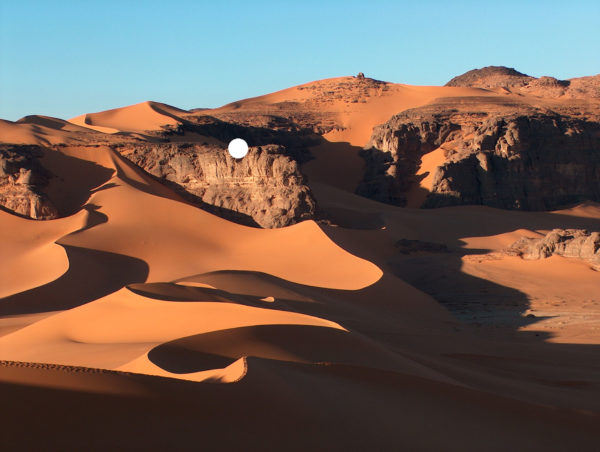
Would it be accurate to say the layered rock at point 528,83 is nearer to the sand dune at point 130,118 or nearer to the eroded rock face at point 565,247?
the sand dune at point 130,118

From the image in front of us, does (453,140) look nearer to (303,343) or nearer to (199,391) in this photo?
(303,343)

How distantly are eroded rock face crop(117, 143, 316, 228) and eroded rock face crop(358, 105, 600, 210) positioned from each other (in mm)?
11196

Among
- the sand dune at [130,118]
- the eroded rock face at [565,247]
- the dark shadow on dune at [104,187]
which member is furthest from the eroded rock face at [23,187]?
the sand dune at [130,118]

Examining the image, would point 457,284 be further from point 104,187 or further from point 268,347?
point 268,347

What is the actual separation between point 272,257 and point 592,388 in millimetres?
11244

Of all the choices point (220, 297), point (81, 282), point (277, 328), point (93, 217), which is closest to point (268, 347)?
point (277, 328)

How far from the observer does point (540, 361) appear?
9523 millimetres

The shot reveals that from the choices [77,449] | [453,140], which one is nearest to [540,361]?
[77,449]

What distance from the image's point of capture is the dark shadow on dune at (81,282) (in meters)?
15.0

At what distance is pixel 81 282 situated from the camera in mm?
16172

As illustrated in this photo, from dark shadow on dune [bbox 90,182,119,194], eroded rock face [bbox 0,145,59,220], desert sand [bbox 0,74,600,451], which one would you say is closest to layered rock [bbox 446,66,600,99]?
desert sand [bbox 0,74,600,451]

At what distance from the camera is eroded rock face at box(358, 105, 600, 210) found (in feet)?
101

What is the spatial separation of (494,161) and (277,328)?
81.9 ft

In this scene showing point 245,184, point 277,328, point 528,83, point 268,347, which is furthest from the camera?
point 528,83
